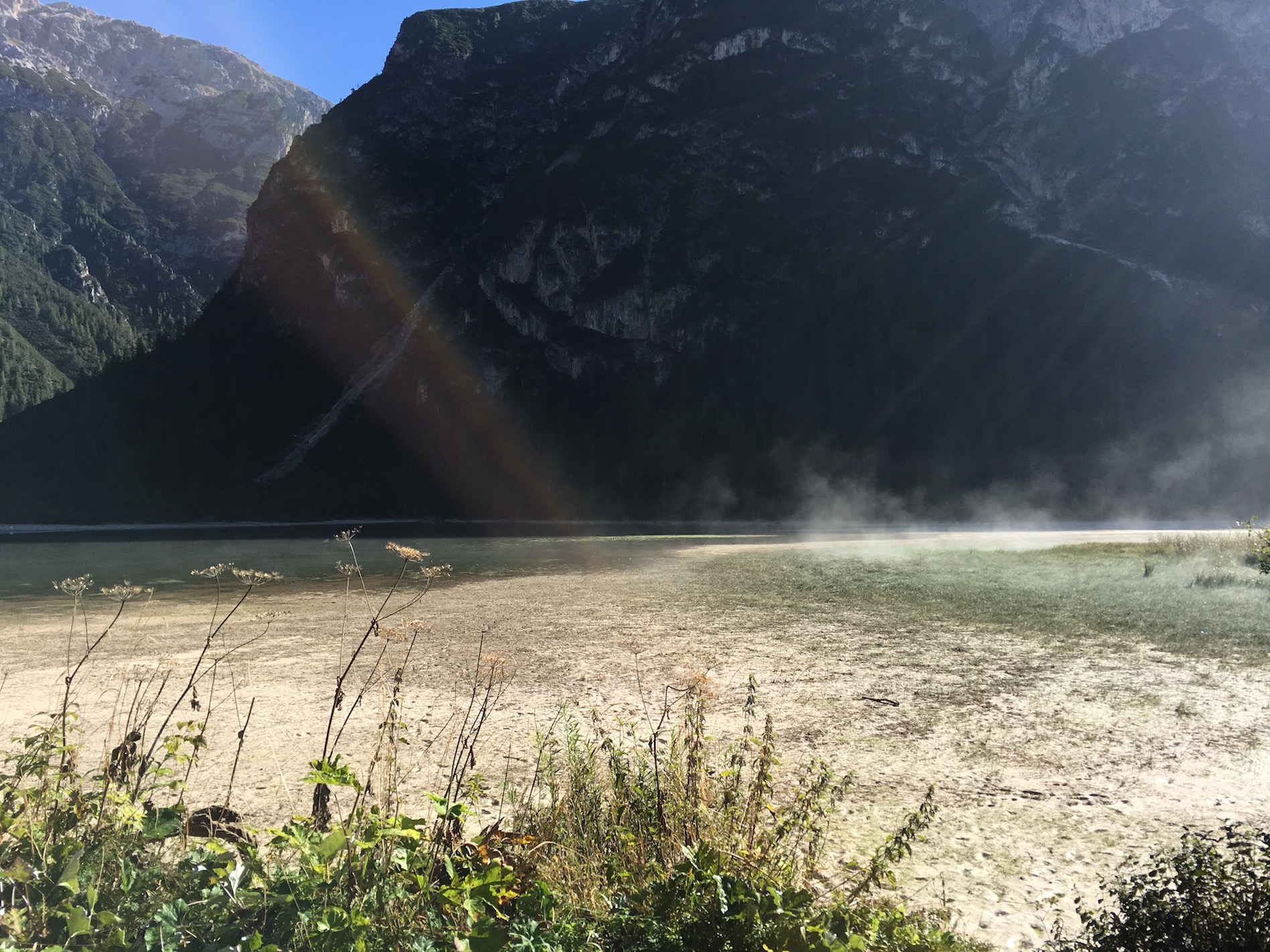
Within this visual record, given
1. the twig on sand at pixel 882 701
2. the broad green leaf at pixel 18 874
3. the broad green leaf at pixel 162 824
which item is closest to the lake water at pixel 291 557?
the twig on sand at pixel 882 701

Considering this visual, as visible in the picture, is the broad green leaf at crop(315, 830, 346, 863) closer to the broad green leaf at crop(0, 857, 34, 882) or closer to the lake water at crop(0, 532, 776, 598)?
the broad green leaf at crop(0, 857, 34, 882)

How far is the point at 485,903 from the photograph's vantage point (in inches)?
140

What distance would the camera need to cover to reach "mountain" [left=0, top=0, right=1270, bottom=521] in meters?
88.4

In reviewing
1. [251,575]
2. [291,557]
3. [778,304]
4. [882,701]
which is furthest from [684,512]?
[251,575]

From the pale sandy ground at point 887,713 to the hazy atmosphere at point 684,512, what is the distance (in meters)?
0.08

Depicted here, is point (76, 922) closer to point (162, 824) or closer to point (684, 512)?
point (162, 824)

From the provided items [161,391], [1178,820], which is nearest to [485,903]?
[1178,820]

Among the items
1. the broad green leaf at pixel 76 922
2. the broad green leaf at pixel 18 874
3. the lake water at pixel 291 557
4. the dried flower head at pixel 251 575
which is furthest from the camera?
the lake water at pixel 291 557

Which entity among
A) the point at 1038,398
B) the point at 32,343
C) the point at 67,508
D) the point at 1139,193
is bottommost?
the point at 67,508

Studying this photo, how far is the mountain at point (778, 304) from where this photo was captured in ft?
290

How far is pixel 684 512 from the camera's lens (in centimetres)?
8456

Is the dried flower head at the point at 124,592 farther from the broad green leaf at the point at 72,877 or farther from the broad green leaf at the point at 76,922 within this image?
the broad green leaf at the point at 76,922

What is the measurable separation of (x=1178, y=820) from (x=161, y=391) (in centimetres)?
17115

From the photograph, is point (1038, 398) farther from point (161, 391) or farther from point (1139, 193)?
point (161, 391)
